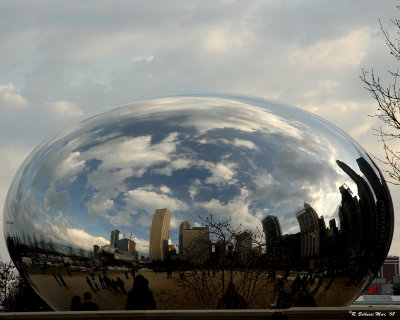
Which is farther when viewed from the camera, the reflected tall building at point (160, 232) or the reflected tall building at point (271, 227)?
the reflected tall building at point (271, 227)

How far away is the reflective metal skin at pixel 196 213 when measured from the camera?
30.4 feet

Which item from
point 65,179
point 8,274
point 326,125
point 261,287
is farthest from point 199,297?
point 8,274

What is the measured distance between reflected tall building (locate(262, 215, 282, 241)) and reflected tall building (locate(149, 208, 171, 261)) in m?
1.34

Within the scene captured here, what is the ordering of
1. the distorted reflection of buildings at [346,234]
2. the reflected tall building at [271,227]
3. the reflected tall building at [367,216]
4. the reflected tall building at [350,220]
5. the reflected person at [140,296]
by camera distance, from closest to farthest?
the reflected tall building at [271,227] < the reflected person at [140,296] < the distorted reflection of buildings at [346,234] < the reflected tall building at [350,220] < the reflected tall building at [367,216]

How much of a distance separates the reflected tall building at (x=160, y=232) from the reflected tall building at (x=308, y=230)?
6.23ft

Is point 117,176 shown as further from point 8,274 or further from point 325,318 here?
point 8,274

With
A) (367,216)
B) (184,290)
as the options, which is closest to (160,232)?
(184,290)

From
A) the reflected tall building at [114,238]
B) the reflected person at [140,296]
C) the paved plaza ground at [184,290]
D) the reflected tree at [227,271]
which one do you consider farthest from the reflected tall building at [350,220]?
the reflected tall building at [114,238]

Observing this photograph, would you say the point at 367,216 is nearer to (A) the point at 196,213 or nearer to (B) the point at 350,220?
(B) the point at 350,220

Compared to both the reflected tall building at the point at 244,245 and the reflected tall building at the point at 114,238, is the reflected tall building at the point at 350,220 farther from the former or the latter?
the reflected tall building at the point at 114,238

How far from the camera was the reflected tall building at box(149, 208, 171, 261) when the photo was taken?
9.10 metres

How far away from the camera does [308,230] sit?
32.1 ft

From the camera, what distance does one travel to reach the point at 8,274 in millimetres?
44219

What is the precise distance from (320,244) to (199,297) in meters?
1.92
